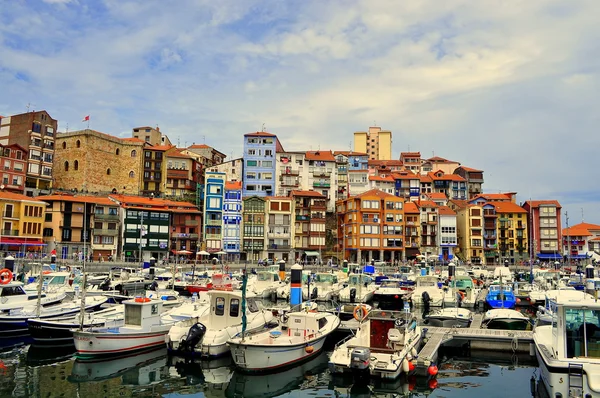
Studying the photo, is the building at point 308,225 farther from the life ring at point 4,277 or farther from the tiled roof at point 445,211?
the life ring at point 4,277

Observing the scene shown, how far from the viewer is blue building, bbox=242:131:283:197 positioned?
10525 centimetres

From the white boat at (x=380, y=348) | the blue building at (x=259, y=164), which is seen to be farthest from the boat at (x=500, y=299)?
the blue building at (x=259, y=164)

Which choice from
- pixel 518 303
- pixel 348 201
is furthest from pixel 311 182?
pixel 518 303

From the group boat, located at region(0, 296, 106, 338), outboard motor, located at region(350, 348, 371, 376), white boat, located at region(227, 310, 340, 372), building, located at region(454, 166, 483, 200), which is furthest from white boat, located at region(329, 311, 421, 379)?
building, located at region(454, 166, 483, 200)

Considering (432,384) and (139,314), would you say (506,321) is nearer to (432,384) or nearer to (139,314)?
(432,384)

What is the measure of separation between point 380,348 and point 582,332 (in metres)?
8.95

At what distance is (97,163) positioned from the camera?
106812 mm

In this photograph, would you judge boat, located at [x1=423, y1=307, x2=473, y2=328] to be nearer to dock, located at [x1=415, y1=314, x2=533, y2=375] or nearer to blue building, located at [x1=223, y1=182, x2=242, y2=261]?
dock, located at [x1=415, y1=314, x2=533, y2=375]

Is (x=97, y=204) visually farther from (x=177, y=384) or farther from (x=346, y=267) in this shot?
(x=177, y=384)

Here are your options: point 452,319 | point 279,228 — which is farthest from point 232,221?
point 452,319

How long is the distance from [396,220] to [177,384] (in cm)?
8065

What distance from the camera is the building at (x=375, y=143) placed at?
157250 mm

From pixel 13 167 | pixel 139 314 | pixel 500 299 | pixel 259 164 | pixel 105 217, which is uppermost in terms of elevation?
pixel 259 164

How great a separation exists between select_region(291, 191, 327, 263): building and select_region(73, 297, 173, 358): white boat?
68463 millimetres
